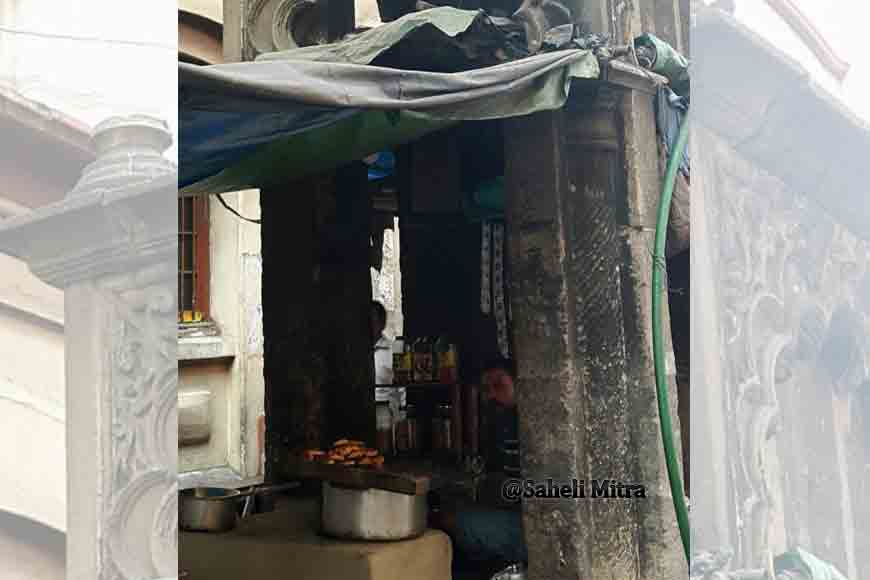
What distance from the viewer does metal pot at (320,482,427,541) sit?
15.1ft

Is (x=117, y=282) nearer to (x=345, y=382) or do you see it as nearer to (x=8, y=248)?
(x=8, y=248)

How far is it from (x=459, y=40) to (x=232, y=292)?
22.4ft

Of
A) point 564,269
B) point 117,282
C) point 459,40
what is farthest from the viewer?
point 564,269

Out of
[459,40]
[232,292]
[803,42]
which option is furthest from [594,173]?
[232,292]

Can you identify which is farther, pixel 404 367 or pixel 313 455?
pixel 404 367

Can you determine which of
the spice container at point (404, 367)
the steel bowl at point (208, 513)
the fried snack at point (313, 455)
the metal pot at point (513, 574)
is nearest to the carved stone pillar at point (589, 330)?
the metal pot at point (513, 574)

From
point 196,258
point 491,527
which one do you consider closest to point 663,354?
point 491,527

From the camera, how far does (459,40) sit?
171 inches

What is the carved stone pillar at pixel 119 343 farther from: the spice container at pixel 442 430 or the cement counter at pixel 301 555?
the spice container at pixel 442 430

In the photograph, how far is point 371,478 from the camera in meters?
4.56

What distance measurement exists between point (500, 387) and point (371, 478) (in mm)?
1805

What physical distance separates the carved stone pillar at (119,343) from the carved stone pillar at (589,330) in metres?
2.65

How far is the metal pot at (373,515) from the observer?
181 inches

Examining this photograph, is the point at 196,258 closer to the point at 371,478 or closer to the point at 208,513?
the point at 208,513
